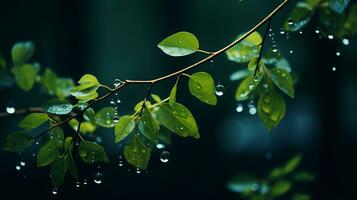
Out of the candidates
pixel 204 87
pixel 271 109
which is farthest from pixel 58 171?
pixel 271 109

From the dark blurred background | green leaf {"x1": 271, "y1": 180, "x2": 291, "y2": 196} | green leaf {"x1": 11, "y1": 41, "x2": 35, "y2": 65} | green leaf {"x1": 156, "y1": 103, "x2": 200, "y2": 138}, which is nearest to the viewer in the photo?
green leaf {"x1": 156, "y1": 103, "x2": 200, "y2": 138}

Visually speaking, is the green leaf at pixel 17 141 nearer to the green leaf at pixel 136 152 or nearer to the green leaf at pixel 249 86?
the green leaf at pixel 136 152

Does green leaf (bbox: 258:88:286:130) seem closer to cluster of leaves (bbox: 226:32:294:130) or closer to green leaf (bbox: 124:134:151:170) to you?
cluster of leaves (bbox: 226:32:294:130)

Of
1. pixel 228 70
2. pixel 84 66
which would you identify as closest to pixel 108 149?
pixel 84 66

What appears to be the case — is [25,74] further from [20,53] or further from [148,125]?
[148,125]

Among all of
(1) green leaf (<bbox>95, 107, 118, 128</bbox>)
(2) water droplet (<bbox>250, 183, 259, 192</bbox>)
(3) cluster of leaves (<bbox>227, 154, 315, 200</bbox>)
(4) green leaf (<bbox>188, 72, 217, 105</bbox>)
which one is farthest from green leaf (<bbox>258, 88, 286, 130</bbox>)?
(2) water droplet (<bbox>250, 183, 259, 192</bbox>)

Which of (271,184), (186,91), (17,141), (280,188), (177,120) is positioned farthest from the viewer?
(186,91)

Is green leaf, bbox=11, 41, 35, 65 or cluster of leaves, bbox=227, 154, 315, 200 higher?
green leaf, bbox=11, 41, 35, 65
